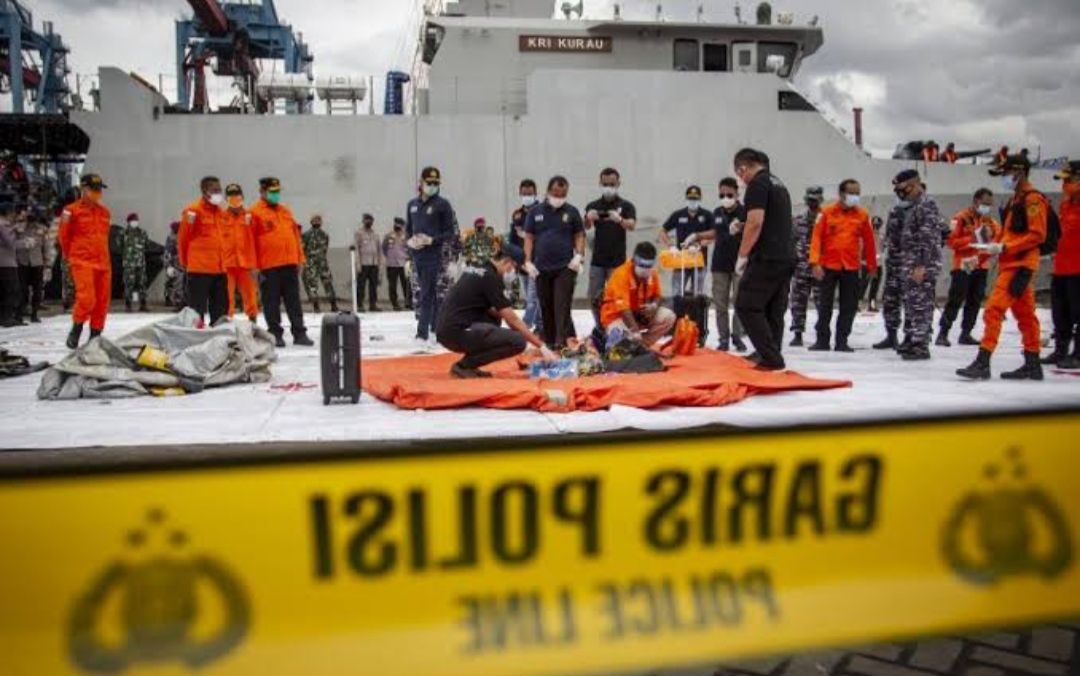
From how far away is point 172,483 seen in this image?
1.26m

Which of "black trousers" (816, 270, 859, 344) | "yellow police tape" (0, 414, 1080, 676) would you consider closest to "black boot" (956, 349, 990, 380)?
"black trousers" (816, 270, 859, 344)

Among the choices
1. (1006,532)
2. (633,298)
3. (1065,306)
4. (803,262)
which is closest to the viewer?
(1006,532)

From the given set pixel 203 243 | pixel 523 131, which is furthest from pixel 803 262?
pixel 523 131

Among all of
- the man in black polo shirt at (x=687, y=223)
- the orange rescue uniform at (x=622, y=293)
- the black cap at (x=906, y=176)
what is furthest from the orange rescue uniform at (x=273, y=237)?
the black cap at (x=906, y=176)

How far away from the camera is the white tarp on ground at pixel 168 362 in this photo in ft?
17.5

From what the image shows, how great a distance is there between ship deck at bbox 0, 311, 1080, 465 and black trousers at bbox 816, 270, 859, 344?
134 centimetres

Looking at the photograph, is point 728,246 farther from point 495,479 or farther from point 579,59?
point 579,59

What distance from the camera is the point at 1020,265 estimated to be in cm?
559

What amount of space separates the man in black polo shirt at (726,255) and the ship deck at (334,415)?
153cm

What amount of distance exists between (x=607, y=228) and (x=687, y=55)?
1311 cm

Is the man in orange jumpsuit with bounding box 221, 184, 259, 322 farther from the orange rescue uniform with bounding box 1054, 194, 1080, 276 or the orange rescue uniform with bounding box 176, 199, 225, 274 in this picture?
the orange rescue uniform with bounding box 1054, 194, 1080, 276

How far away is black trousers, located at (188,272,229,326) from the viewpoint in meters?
8.19

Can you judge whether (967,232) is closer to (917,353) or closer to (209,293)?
(917,353)

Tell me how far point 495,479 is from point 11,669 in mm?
848
